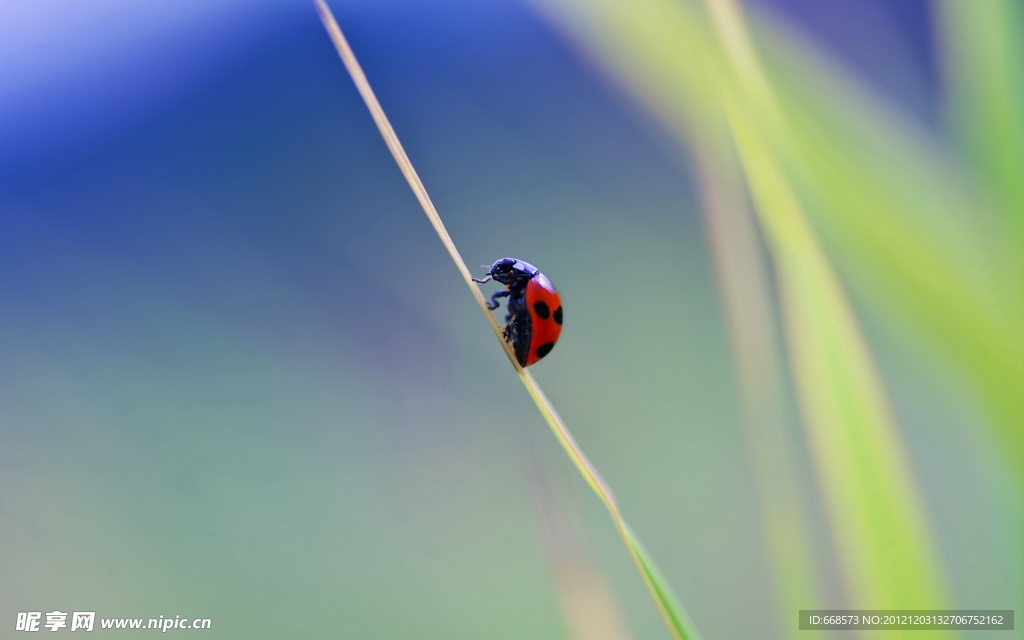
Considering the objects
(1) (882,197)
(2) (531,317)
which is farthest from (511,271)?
(1) (882,197)

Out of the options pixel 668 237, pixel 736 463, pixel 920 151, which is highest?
pixel 668 237

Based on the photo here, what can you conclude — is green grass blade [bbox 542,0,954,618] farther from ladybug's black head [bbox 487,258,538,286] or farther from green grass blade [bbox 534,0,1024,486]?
ladybug's black head [bbox 487,258,538,286]

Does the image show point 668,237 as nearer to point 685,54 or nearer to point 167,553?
point 685,54

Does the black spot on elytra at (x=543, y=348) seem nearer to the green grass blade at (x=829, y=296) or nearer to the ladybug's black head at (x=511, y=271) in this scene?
the ladybug's black head at (x=511, y=271)

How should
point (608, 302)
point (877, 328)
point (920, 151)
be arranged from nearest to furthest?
point (920, 151)
point (877, 328)
point (608, 302)

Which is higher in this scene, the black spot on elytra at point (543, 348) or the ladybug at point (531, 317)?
the ladybug at point (531, 317)

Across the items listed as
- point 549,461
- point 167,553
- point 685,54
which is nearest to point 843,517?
point 549,461

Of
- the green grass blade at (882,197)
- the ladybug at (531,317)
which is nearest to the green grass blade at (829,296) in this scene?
the green grass blade at (882,197)

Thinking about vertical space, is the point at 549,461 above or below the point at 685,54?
below

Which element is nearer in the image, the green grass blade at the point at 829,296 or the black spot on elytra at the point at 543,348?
the green grass blade at the point at 829,296
